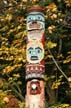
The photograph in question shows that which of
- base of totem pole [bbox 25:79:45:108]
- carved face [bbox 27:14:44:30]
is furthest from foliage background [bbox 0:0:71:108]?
base of totem pole [bbox 25:79:45:108]

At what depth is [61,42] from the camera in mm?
11742

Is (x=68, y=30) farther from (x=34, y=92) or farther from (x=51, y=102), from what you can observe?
(x=34, y=92)

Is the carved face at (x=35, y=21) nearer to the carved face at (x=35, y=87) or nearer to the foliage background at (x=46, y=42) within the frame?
the carved face at (x=35, y=87)

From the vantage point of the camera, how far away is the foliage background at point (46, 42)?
10.8 metres

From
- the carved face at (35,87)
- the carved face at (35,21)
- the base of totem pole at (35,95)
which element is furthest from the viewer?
the carved face at (35,21)

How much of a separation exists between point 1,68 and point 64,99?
2134 millimetres

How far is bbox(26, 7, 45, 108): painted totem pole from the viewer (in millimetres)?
7327

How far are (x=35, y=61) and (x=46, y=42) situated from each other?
326 centimetres

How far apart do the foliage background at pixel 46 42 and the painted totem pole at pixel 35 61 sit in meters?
2.82

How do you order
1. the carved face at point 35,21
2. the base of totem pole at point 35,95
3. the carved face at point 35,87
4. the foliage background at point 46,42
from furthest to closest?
1. the foliage background at point 46,42
2. the carved face at point 35,21
3. the carved face at point 35,87
4. the base of totem pole at point 35,95

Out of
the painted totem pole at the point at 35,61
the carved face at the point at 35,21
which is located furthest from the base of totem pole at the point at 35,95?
the carved face at the point at 35,21

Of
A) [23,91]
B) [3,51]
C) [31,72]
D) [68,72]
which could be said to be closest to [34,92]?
[31,72]

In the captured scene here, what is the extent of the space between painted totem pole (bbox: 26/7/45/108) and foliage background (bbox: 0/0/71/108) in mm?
2819

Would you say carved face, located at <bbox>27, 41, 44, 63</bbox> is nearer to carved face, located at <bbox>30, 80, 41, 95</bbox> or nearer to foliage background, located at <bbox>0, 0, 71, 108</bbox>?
carved face, located at <bbox>30, 80, 41, 95</bbox>
